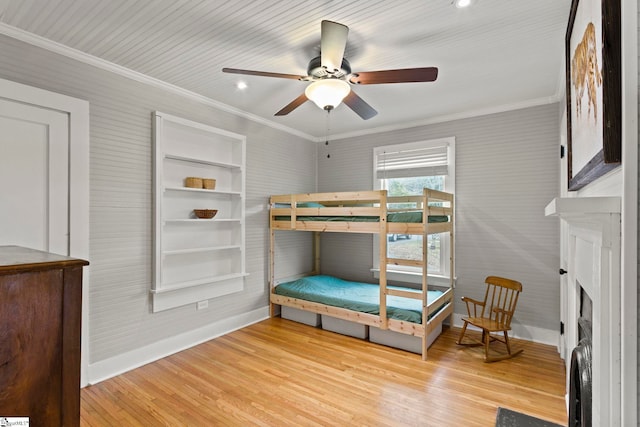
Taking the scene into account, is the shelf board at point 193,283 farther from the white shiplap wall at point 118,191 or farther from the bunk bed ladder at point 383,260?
the bunk bed ladder at point 383,260

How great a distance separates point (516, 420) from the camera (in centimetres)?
199

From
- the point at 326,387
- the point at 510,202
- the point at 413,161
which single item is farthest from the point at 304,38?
the point at 510,202

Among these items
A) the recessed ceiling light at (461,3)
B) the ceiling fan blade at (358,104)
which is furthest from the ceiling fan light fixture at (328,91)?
the recessed ceiling light at (461,3)

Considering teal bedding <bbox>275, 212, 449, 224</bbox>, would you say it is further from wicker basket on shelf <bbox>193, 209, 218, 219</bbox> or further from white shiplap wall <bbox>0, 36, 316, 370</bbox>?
white shiplap wall <bbox>0, 36, 316, 370</bbox>

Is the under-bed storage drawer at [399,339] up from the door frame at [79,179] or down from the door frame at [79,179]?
down

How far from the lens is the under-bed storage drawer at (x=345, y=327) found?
3.61 metres

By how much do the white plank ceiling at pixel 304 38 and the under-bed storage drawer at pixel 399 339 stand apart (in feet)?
8.36

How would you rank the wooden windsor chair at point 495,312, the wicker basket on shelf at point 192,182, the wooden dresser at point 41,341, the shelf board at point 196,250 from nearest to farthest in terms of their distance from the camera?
the wooden dresser at point 41,341, the wooden windsor chair at point 495,312, the shelf board at point 196,250, the wicker basket on shelf at point 192,182

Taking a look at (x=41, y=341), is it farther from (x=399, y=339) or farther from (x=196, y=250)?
(x=399, y=339)

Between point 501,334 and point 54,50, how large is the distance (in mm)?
5097

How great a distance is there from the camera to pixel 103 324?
2.74m

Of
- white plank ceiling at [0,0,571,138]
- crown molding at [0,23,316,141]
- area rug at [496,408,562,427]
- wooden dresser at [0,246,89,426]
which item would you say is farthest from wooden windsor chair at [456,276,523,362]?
crown molding at [0,23,316,141]

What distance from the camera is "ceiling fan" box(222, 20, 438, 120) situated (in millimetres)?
1986

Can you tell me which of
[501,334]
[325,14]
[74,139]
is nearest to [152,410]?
[74,139]
